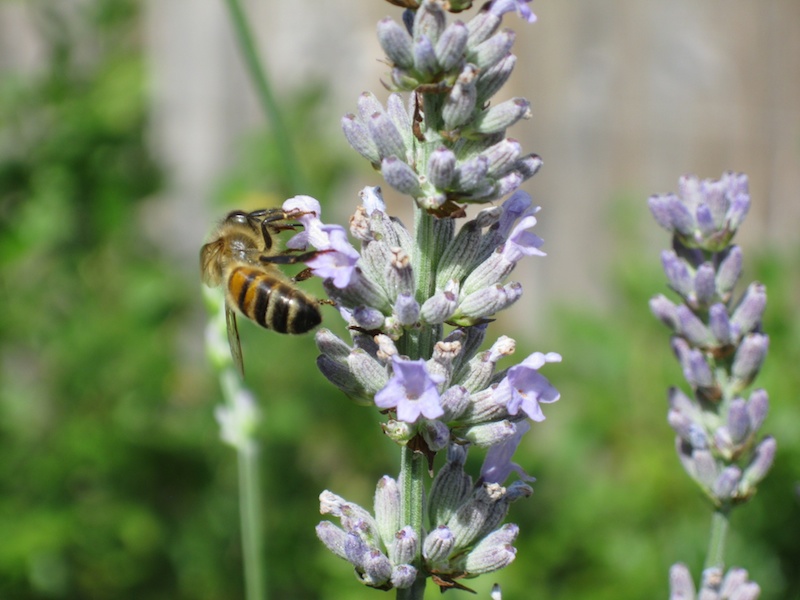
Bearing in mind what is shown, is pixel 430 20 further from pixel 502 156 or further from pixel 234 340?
pixel 234 340

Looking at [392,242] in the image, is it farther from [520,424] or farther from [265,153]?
[265,153]

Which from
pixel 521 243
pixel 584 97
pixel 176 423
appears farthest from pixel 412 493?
pixel 584 97

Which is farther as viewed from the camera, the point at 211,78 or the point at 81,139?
the point at 211,78

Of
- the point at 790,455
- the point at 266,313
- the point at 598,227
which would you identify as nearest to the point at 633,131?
the point at 598,227

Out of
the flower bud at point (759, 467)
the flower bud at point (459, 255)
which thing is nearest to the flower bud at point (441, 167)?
the flower bud at point (459, 255)

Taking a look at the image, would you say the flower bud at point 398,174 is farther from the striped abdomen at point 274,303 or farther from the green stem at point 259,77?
the green stem at point 259,77
